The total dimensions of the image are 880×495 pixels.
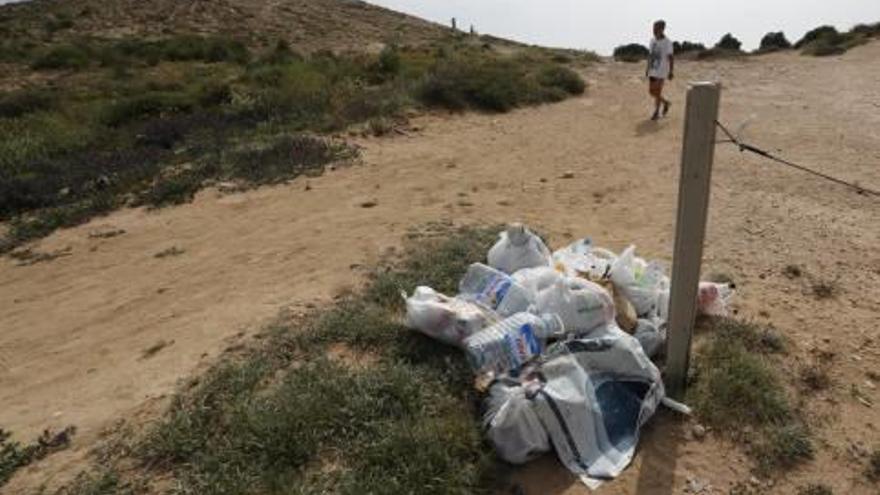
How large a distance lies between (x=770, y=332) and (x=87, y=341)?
383cm

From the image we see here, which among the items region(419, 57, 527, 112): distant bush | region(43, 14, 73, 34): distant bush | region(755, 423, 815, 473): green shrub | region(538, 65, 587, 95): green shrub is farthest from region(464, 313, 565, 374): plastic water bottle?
region(43, 14, 73, 34): distant bush

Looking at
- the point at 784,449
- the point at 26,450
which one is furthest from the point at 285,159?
the point at 784,449

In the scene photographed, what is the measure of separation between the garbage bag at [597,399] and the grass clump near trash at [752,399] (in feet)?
0.83

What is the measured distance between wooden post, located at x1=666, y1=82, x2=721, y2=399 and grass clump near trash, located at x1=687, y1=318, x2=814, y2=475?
15 cm

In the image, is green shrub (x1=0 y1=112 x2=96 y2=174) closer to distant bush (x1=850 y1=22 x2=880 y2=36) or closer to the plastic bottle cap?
the plastic bottle cap

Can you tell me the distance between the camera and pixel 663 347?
10.3 ft

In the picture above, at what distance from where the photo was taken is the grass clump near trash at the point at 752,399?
2611mm

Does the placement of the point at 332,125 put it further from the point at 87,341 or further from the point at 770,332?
the point at 770,332

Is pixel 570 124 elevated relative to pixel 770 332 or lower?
elevated

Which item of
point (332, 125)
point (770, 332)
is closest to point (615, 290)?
point (770, 332)

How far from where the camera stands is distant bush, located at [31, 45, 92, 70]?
1803 cm

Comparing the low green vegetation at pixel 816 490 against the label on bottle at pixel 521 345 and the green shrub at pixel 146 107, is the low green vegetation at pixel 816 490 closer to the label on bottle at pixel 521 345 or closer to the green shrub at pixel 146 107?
the label on bottle at pixel 521 345

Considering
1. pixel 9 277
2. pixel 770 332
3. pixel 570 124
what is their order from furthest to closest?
pixel 570 124
pixel 9 277
pixel 770 332

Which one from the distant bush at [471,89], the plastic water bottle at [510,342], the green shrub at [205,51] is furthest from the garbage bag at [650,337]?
the green shrub at [205,51]
